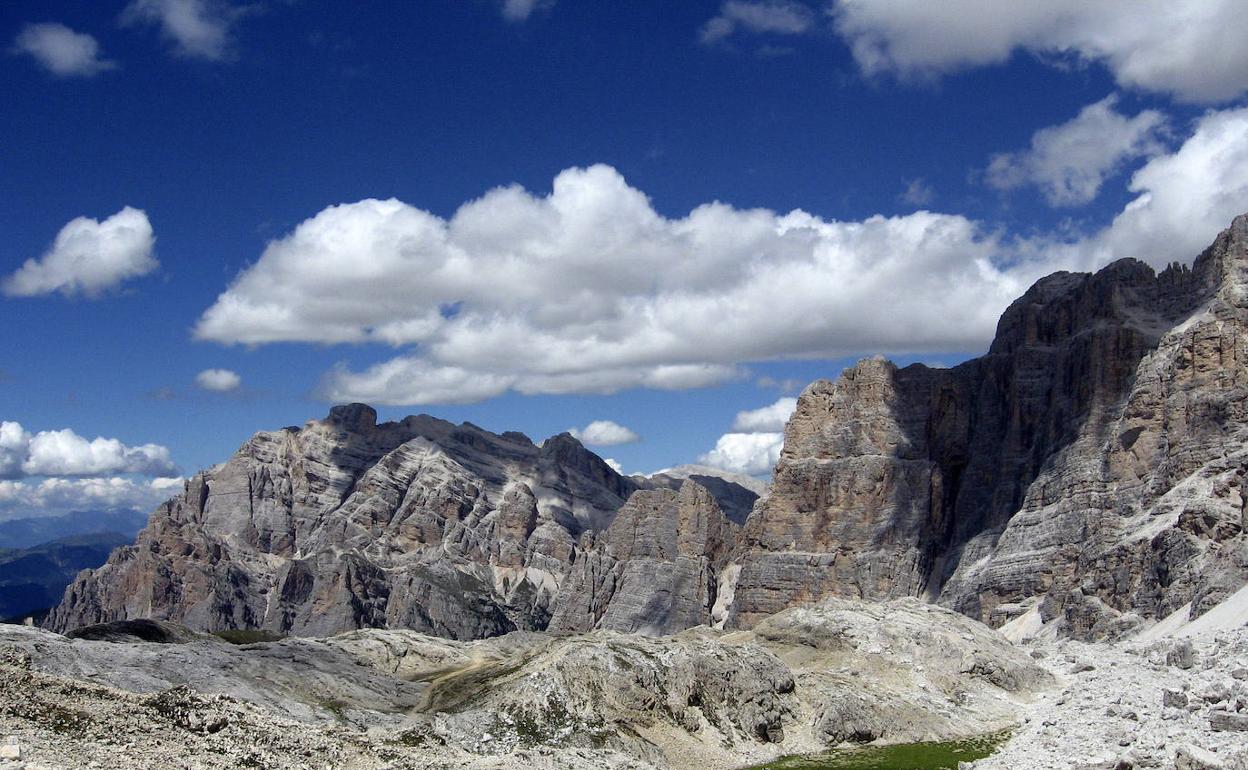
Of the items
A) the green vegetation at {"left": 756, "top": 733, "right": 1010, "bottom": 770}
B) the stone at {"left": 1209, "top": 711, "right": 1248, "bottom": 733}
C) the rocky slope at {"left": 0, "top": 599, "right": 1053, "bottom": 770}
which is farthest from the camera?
the green vegetation at {"left": 756, "top": 733, "right": 1010, "bottom": 770}

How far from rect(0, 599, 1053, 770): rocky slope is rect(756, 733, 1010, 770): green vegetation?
2737 mm

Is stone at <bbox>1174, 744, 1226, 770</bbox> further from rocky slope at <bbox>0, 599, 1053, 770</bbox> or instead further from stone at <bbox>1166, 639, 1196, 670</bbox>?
stone at <bbox>1166, 639, 1196, 670</bbox>

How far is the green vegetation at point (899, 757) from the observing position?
270 feet

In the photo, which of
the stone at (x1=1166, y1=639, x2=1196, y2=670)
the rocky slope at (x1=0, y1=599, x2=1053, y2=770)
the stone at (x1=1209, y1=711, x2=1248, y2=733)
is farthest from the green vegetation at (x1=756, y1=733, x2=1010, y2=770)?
the stone at (x1=1166, y1=639, x2=1196, y2=670)

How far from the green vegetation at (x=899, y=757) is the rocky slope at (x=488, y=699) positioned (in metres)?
2.74

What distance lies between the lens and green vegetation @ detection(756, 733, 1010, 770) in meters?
82.3

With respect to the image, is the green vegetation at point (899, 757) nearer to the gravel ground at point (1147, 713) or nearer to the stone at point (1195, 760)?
the gravel ground at point (1147, 713)

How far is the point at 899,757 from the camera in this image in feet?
282

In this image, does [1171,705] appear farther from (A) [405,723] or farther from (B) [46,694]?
(B) [46,694]

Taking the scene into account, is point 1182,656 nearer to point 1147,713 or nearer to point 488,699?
point 1147,713

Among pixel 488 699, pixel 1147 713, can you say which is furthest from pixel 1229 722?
pixel 488 699

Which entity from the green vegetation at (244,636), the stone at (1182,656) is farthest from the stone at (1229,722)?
the green vegetation at (244,636)

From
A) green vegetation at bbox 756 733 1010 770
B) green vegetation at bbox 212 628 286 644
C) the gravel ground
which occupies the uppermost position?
green vegetation at bbox 212 628 286 644

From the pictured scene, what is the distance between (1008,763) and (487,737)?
1311 inches
